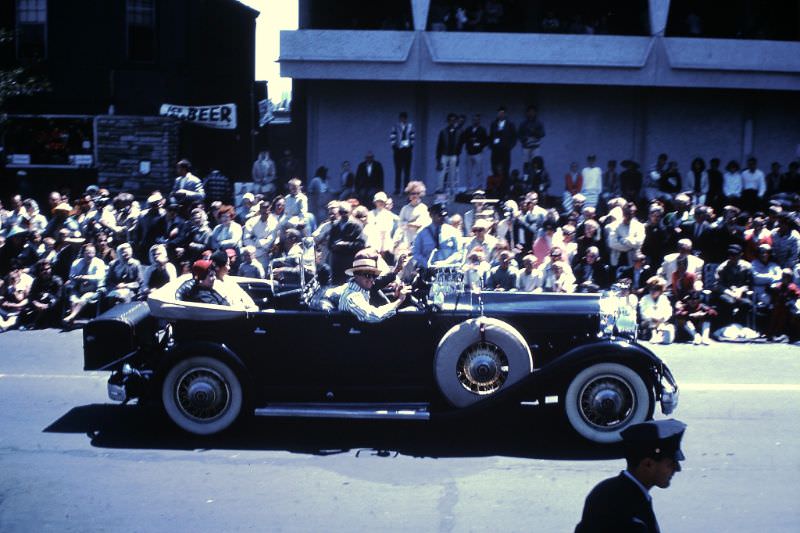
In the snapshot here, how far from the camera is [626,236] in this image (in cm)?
1428

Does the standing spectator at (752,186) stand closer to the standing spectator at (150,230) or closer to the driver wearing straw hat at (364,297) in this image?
the standing spectator at (150,230)

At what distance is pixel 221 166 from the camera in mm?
24047

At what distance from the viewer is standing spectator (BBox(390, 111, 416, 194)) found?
742 inches

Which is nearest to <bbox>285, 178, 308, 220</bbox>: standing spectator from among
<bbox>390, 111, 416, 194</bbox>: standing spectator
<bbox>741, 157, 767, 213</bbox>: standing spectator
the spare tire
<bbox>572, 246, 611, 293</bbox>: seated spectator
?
<bbox>390, 111, 416, 194</bbox>: standing spectator

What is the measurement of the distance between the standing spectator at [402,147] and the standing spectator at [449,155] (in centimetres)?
64

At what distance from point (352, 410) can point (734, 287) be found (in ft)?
23.2

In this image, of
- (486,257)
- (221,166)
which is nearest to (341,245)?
(486,257)

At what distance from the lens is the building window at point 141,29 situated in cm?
2123

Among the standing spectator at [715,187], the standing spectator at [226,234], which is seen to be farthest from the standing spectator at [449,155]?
the standing spectator at [226,234]

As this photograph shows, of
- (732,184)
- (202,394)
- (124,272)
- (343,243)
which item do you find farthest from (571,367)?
(732,184)

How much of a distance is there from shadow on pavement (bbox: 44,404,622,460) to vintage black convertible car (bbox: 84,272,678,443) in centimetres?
21

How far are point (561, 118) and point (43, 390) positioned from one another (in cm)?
1400

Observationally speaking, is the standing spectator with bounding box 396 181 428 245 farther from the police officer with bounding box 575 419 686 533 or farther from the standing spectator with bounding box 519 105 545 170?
the police officer with bounding box 575 419 686 533

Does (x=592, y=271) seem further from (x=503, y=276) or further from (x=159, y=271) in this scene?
(x=159, y=271)
